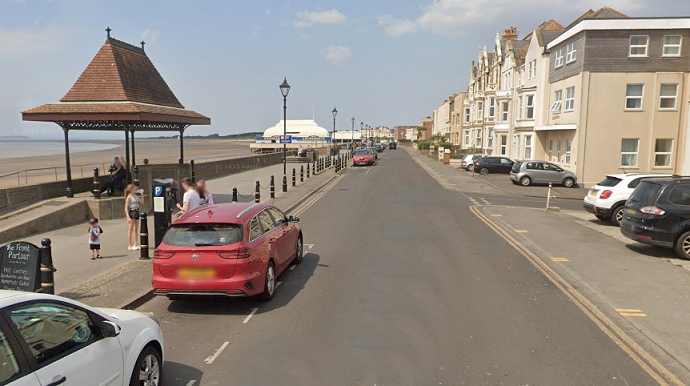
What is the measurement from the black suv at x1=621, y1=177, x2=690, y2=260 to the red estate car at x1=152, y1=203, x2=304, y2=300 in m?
8.60

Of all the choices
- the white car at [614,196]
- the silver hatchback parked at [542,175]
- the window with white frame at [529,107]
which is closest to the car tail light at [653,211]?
the white car at [614,196]

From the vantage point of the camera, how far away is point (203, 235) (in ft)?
25.2

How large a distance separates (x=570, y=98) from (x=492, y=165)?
8.17 m

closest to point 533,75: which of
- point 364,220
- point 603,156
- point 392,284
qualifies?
point 603,156

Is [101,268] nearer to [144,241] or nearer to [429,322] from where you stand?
[144,241]

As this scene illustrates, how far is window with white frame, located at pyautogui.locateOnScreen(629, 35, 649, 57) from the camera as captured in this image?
2777cm

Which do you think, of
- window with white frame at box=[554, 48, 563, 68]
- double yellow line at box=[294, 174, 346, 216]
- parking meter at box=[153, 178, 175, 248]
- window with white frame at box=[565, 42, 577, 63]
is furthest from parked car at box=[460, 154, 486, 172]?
parking meter at box=[153, 178, 175, 248]

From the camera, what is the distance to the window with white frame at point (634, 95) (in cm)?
2797

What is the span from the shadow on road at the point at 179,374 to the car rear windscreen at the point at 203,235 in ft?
6.80

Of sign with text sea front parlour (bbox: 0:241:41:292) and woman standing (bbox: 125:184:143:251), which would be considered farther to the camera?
woman standing (bbox: 125:184:143:251)

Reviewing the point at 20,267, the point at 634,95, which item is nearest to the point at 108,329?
the point at 20,267

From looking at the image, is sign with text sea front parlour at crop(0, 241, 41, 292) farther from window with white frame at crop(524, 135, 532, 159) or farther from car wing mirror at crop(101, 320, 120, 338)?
window with white frame at crop(524, 135, 532, 159)

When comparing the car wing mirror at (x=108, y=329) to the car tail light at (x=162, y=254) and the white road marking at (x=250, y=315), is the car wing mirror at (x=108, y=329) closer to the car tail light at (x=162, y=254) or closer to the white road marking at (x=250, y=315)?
the white road marking at (x=250, y=315)

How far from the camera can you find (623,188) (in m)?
15.8
